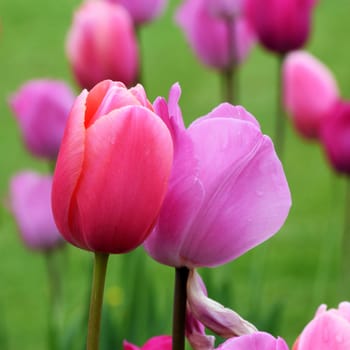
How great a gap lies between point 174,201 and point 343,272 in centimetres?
138

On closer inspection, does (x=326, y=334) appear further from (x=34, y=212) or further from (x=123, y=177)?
(x=34, y=212)

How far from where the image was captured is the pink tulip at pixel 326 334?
422 millimetres

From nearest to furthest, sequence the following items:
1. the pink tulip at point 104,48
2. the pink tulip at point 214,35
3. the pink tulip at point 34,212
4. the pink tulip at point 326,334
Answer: the pink tulip at point 326,334 < the pink tulip at point 104,48 < the pink tulip at point 214,35 < the pink tulip at point 34,212

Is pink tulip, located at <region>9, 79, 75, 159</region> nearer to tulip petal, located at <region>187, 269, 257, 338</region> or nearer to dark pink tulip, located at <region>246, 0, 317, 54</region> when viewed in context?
dark pink tulip, located at <region>246, 0, 317, 54</region>

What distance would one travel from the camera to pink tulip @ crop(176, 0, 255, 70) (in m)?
1.76

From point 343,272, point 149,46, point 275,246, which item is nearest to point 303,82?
point 343,272

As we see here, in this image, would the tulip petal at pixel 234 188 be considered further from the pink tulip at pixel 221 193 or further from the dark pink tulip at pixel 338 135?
the dark pink tulip at pixel 338 135

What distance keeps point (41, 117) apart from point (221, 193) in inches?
54.5

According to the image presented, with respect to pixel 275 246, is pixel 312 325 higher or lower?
higher

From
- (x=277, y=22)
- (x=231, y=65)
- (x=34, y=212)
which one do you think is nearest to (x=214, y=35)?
(x=231, y=65)

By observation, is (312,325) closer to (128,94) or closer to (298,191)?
(128,94)

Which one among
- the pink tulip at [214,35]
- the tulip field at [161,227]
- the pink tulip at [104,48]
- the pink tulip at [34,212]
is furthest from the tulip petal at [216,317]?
the pink tulip at [34,212]

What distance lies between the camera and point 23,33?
4918mm

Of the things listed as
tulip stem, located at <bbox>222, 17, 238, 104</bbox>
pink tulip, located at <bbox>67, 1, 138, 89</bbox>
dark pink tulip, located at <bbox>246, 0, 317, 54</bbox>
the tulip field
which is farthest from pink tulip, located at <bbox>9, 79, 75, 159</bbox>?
dark pink tulip, located at <bbox>246, 0, 317, 54</bbox>
